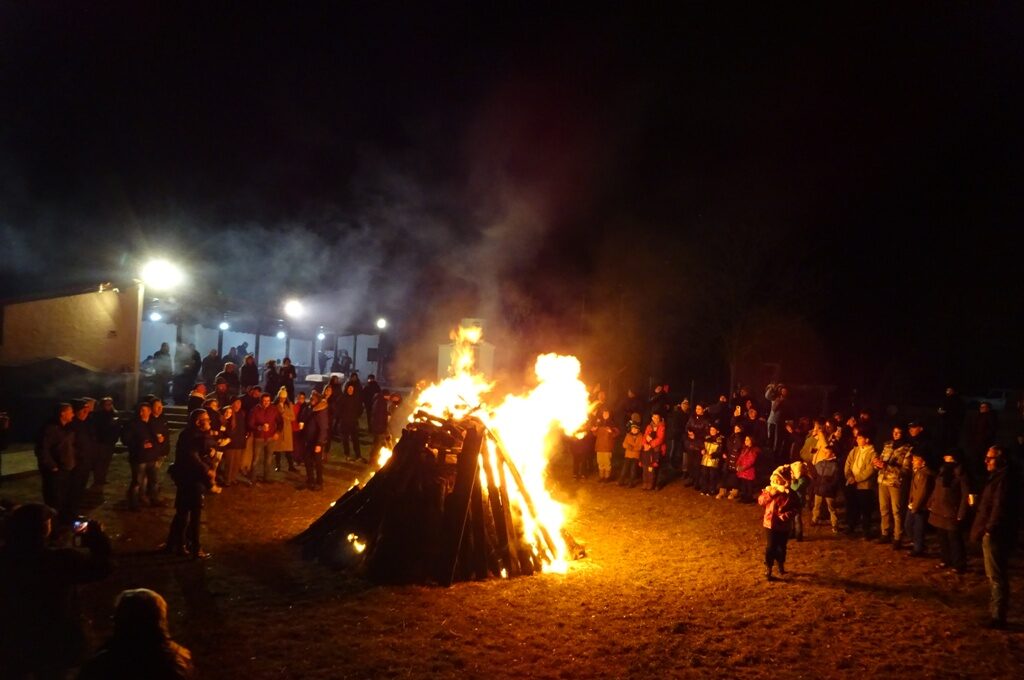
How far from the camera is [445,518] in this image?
29.9 ft

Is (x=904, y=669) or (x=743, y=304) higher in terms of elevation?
(x=743, y=304)

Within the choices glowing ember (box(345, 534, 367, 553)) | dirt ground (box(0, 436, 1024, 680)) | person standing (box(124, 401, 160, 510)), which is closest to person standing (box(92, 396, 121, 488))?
person standing (box(124, 401, 160, 510))

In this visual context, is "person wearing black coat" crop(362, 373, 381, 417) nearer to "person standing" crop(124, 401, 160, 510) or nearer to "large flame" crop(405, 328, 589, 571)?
"large flame" crop(405, 328, 589, 571)

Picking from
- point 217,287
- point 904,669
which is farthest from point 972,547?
point 217,287

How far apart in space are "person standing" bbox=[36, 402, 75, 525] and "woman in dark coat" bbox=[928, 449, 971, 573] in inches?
494

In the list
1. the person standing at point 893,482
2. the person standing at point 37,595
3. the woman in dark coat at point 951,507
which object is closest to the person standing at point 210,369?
the person standing at point 37,595

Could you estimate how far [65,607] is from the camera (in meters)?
4.40

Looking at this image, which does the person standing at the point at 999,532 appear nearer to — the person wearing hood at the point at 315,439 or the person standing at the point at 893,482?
the person standing at the point at 893,482

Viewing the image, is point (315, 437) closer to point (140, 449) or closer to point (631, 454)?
point (140, 449)

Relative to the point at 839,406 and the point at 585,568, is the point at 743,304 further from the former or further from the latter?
the point at 585,568

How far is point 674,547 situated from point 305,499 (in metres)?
6.87

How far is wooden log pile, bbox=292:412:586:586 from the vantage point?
877 centimetres

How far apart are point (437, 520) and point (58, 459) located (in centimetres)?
562

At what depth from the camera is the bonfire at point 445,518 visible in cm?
880
